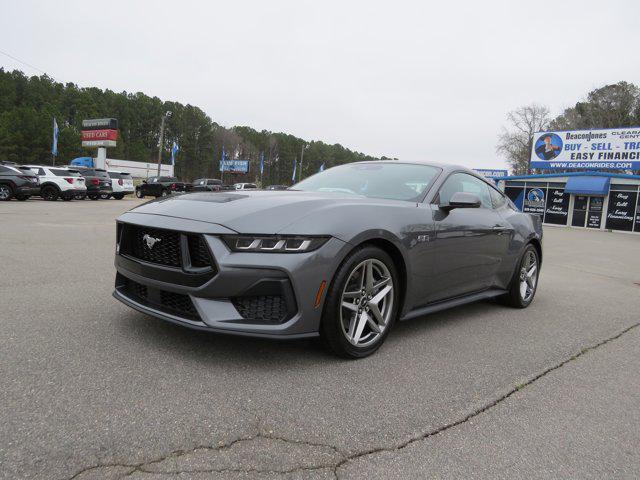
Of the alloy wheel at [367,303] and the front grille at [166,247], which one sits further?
the alloy wheel at [367,303]

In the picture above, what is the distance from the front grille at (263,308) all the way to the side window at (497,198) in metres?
2.95

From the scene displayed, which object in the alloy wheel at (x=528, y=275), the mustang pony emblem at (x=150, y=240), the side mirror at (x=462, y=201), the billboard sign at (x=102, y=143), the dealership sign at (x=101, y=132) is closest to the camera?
the mustang pony emblem at (x=150, y=240)

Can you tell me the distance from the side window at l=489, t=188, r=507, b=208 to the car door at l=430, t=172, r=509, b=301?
11cm

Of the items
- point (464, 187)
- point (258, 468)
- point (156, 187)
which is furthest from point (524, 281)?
point (156, 187)

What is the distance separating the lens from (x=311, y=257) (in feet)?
9.32

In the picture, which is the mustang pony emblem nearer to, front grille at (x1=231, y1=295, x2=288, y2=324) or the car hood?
the car hood

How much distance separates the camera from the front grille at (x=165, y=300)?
2.89 meters

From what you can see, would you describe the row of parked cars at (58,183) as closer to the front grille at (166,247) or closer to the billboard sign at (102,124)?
the front grille at (166,247)

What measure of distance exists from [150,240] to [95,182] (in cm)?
2247

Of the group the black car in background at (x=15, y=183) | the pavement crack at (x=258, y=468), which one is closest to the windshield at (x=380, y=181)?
the pavement crack at (x=258, y=468)

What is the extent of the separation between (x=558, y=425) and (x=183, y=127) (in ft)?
331

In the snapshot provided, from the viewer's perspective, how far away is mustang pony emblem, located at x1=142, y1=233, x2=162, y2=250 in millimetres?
3078

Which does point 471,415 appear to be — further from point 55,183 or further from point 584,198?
point 584,198

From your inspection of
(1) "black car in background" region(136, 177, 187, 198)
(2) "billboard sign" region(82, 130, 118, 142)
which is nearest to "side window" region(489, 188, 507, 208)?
(1) "black car in background" region(136, 177, 187, 198)
